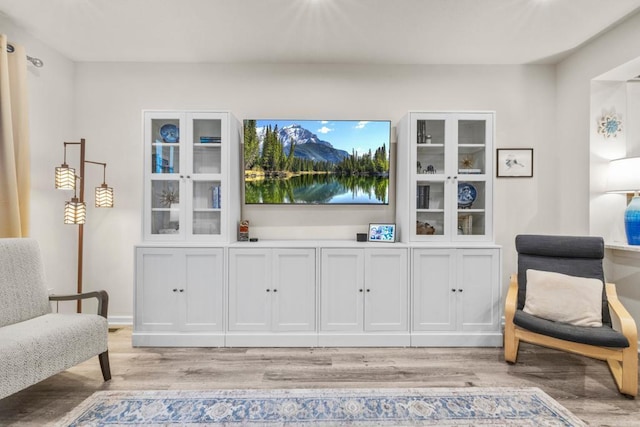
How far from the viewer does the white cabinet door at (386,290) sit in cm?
289

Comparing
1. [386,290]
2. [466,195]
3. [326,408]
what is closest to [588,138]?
[466,195]

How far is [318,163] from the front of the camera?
3285mm

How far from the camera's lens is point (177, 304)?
288cm

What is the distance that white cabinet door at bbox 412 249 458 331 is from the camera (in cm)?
290

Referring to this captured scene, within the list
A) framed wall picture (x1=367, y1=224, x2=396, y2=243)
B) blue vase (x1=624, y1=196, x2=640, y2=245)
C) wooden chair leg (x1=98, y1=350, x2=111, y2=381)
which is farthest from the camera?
framed wall picture (x1=367, y1=224, x2=396, y2=243)

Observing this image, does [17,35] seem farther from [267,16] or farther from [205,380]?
[205,380]

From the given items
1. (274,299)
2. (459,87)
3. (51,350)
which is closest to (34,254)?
(51,350)

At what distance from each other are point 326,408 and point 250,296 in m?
1.19

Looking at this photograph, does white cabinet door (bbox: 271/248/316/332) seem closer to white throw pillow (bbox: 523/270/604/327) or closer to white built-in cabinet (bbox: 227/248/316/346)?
white built-in cabinet (bbox: 227/248/316/346)

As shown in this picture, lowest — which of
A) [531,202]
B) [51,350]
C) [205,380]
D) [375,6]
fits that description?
[205,380]

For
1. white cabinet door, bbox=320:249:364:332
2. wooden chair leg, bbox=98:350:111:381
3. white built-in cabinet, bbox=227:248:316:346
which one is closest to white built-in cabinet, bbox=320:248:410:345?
white cabinet door, bbox=320:249:364:332

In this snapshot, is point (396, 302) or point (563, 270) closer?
point (563, 270)

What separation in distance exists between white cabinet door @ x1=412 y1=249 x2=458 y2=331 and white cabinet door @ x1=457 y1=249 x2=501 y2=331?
0.07m

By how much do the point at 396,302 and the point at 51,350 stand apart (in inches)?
97.8
